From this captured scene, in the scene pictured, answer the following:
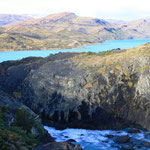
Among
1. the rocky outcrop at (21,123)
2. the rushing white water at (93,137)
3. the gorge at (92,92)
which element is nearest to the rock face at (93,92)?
the gorge at (92,92)

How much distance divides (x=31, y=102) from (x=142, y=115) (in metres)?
23.7

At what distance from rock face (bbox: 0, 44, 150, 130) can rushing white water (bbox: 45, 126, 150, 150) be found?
194cm

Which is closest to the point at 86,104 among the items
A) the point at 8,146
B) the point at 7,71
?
the point at 8,146

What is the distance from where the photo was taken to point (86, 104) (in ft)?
146

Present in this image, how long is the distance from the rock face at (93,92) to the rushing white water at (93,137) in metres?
1.94

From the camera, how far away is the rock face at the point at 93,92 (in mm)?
42125

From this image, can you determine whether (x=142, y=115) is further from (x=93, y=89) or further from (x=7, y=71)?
(x=7, y=71)

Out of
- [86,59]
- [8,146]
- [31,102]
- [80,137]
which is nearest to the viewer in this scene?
[8,146]

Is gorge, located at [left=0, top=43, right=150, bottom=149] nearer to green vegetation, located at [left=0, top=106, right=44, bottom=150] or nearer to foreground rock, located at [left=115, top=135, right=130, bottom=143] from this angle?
green vegetation, located at [left=0, top=106, right=44, bottom=150]

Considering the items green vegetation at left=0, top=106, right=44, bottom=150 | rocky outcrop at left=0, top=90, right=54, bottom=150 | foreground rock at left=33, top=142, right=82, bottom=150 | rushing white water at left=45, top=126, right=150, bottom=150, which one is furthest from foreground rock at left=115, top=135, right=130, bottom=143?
foreground rock at left=33, top=142, right=82, bottom=150

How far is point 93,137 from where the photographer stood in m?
36.6

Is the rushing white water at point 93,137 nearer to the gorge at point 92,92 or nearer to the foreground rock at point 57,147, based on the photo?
the gorge at point 92,92

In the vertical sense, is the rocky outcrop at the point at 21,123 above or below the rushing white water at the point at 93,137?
above

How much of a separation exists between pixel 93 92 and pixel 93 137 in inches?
447
